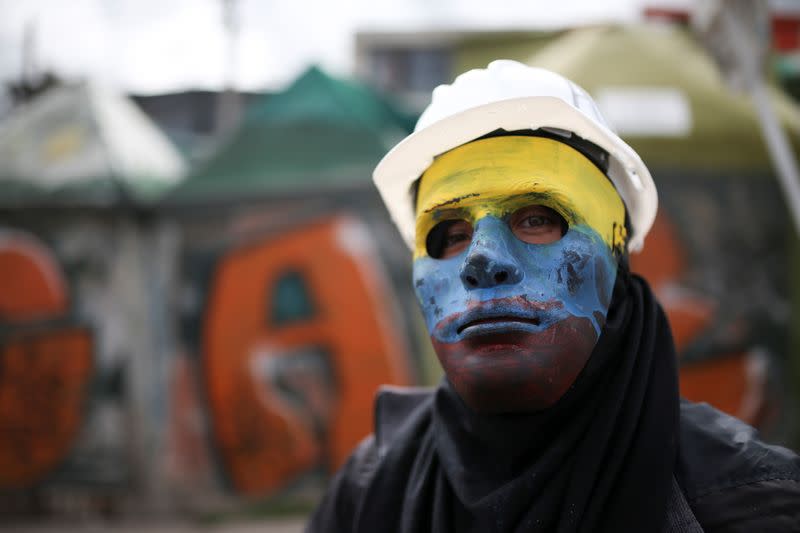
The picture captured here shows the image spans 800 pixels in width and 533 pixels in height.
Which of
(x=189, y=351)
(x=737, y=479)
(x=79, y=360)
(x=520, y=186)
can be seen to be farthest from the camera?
(x=79, y=360)

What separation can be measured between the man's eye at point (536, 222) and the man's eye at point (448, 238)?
0.38ft

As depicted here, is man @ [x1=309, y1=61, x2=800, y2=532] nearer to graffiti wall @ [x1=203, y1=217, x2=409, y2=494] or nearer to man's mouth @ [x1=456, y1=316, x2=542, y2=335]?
man's mouth @ [x1=456, y1=316, x2=542, y2=335]

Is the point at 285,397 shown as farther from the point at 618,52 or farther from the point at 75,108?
the point at 618,52

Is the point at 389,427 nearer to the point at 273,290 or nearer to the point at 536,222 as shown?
the point at 536,222

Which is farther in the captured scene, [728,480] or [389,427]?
[389,427]

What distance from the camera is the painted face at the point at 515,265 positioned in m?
1.37

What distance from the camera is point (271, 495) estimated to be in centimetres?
612

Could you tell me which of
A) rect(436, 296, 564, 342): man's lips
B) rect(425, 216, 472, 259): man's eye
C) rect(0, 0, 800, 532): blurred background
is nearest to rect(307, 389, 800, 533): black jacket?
rect(436, 296, 564, 342): man's lips

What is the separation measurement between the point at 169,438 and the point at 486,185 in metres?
5.63

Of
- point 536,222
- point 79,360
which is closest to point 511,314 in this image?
point 536,222

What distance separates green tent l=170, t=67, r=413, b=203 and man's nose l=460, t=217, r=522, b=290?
4.91 m

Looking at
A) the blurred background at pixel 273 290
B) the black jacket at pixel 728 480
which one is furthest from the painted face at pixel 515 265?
the blurred background at pixel 273 290

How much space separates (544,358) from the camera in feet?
4.48

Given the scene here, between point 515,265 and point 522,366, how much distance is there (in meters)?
0.21
